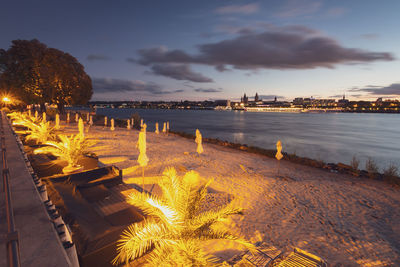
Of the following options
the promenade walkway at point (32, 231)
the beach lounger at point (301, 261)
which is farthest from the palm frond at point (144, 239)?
the beach lounger at point (301, 261)

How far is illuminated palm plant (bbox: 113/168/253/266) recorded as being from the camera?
9.12ft

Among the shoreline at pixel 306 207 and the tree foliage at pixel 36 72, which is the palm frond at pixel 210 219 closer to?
the shoreline at pixel 306 207

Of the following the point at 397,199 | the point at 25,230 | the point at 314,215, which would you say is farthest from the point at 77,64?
the point at 397,199

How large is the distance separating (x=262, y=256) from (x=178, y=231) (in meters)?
2.18

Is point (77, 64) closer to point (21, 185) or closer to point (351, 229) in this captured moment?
point (21, 185)

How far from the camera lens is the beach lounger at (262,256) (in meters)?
3.74

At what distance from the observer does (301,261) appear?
390cm

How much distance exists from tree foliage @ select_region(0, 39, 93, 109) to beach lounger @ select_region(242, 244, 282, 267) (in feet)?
113

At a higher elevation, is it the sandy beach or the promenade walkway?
the promenade walkway

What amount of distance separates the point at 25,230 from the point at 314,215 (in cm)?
777

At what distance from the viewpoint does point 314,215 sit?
20.9 ft

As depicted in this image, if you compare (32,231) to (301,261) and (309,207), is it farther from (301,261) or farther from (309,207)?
(309,207)

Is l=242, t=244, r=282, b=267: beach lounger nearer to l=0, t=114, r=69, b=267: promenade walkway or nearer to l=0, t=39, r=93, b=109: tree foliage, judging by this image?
l=0, t=114, r=69, b=267: promenade walkway

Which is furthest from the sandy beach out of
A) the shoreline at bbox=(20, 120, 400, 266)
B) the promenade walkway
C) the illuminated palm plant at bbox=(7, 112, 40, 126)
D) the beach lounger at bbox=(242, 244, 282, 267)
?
the illuminated palm plant at bbox=(7, 112, 40, 126)
